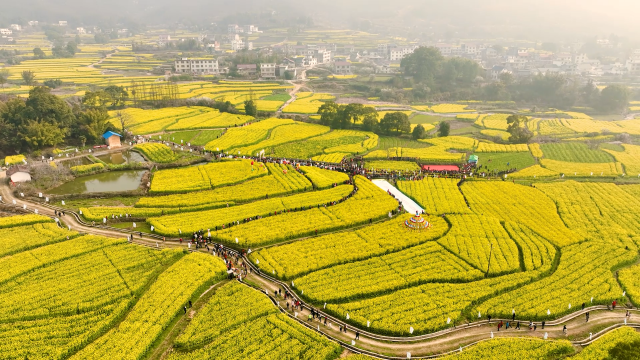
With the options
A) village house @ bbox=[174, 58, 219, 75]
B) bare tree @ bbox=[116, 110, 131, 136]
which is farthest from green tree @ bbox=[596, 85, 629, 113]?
village house @ bbox=[174, 58, 219, 75]

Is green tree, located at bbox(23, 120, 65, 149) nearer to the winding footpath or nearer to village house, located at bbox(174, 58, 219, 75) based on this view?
the winding footpath

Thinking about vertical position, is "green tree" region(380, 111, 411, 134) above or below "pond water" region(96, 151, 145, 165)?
above

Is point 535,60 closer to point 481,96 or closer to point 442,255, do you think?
point 481,96

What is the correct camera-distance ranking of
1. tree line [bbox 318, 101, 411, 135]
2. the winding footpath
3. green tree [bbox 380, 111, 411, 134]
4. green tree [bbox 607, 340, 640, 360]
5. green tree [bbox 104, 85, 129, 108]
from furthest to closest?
green tree [bbox 104, 85, 129, 108]
tree line [bbox 318, 101, 411, 135]
green tree [bbox 380, 111, 411, 134]
the winding footpath
green tree [bbox 607, 340, 640, 360]

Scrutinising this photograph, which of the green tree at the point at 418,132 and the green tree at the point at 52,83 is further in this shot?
the green tree at the point at 52,83

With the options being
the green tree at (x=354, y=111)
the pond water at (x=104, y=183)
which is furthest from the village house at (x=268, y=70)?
the pond water at (x=104, y=183)

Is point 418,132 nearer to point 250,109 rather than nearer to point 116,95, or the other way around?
point 250,109

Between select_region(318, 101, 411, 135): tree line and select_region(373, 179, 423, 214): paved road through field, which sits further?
select_region(318, 101, 411, 135): tree line

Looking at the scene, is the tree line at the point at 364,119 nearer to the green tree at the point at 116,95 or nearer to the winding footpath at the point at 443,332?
the green tree at the point at 116,95
